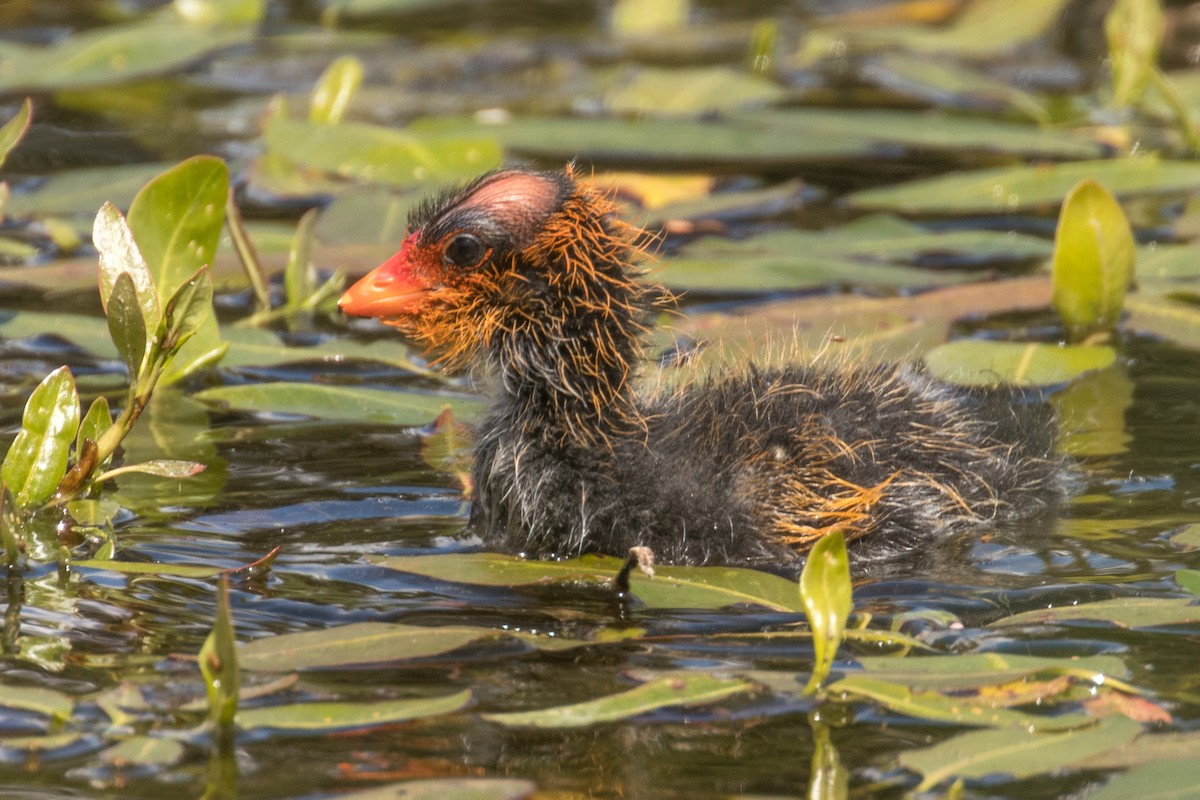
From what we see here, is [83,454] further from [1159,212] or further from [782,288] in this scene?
[1159,212]

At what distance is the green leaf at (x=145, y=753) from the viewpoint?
3371mm

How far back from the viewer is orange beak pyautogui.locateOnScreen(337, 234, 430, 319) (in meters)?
4.91

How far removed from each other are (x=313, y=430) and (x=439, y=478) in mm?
564

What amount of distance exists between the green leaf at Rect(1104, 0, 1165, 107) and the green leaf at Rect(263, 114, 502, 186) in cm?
328

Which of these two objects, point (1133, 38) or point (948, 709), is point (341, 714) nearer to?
point (948, 709)

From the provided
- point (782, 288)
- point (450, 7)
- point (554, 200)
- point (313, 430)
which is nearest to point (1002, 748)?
point (554, 200)

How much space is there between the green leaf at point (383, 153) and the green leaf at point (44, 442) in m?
3.57

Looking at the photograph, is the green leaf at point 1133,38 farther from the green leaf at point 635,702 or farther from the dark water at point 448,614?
the green leaf at point 635,702

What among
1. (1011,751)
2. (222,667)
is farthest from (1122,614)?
(222,667)

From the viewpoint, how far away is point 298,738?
3.55 m

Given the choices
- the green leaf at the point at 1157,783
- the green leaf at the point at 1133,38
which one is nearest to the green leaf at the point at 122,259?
the green leaf at the point at 1157,783

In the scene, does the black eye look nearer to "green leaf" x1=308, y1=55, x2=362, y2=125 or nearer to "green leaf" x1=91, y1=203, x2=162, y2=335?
"green leaf" x1=91, y1=203, x2=162, y2=335

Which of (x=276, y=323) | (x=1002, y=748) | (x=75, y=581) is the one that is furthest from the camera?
(x=276, y=323)

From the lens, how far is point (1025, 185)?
788 cm
